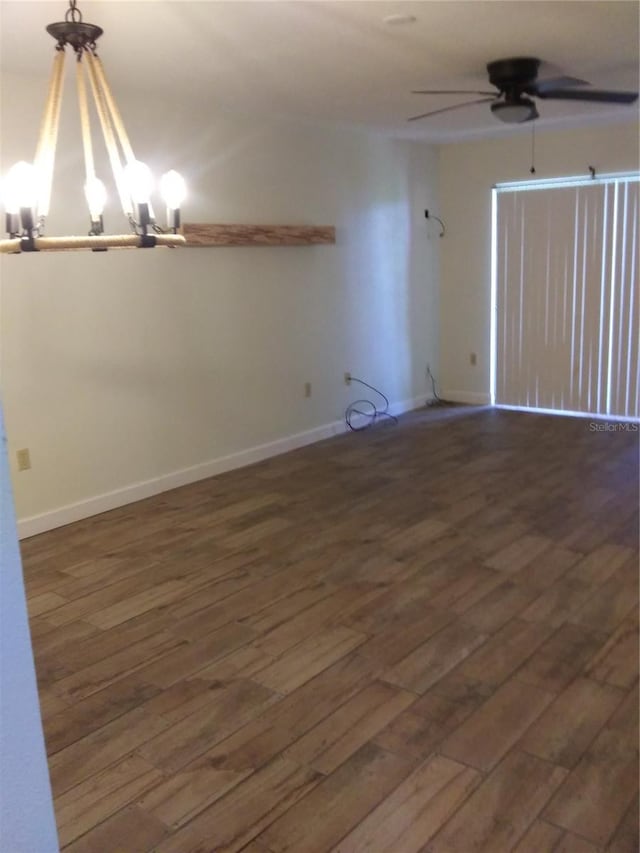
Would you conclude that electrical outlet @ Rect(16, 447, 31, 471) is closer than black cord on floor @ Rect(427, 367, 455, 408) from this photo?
Yes

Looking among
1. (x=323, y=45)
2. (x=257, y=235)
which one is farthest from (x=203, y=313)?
(x=323, y=45)

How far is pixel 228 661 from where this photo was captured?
110 inches

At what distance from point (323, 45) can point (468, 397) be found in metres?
4.24

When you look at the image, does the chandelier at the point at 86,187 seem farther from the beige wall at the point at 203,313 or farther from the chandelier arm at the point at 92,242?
the beige wall at the point at 203,313

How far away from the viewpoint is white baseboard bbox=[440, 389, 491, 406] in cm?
716

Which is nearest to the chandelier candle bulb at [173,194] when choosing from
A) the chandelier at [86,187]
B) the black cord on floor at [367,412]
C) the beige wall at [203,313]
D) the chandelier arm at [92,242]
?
the chandelier at [86,187]

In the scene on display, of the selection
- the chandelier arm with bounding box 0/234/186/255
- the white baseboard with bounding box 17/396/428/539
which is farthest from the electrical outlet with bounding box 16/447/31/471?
the chandelier arm with bounding box 0/234/186/255

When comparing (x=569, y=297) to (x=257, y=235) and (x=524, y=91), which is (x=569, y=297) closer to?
(x=524, y=91)

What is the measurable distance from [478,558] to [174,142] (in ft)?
9.89

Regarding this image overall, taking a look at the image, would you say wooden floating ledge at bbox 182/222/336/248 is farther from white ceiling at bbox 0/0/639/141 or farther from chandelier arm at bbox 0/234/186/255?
chandelier arm at bbox 0/234/186/255

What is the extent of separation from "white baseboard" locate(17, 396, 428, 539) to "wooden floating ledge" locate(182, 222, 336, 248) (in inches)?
55.6

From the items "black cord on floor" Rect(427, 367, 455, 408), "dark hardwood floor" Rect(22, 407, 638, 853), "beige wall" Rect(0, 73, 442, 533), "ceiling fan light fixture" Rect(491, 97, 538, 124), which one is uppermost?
"ceiling fan light fixture" Rect(491, 97, 538, 124)

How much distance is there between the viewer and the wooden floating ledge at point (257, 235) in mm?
4789

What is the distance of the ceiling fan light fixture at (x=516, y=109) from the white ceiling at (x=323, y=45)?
0.74ft
